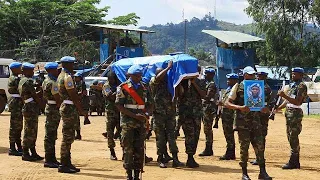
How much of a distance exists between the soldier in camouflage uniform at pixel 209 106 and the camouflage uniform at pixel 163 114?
169 cm

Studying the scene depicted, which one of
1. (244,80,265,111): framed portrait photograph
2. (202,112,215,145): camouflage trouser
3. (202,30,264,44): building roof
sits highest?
(202,30,264,44): building roof

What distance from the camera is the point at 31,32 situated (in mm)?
40375

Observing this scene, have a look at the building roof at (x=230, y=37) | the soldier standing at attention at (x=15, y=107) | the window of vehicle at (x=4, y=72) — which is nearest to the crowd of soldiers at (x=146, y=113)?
the soldier standing at attention at (x=15, y=107)

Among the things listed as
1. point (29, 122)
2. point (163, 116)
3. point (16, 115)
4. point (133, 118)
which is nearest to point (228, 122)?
point (163, 116)

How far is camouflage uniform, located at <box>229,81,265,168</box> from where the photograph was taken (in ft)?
26.1

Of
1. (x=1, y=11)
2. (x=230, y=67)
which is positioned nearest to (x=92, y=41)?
(x=1, y=11)

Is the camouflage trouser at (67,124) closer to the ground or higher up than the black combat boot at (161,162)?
higher up

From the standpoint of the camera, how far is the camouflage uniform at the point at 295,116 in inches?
358

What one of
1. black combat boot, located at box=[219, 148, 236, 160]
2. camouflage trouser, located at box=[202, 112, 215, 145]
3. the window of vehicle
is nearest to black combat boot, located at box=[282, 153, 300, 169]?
black combat boot, located at box=[219, 148, 236, 160]

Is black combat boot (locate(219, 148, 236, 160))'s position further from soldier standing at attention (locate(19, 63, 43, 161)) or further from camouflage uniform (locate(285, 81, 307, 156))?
soldier standing at attention (locate(19, 63, 43, 161))

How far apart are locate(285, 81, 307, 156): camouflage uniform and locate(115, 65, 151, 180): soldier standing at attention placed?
9.70 ft

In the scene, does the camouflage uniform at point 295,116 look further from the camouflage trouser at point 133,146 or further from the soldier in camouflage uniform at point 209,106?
the camouflage trouser at point 133,146

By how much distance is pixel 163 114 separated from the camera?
9344mm

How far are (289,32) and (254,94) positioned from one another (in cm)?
2429
